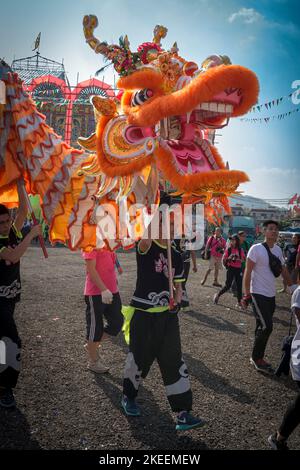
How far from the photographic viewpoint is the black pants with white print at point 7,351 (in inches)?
114

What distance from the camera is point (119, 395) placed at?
324 centimetres

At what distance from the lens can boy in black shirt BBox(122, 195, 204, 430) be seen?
2725 millimetres

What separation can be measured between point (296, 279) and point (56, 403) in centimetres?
525

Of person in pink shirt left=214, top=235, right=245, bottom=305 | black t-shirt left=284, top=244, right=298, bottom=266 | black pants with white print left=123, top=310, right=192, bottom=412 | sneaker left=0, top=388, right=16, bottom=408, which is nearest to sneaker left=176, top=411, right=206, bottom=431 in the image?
black pants with white print left=123, top=310, right=192, bottom=412

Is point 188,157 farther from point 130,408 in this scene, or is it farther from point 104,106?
point 130,408

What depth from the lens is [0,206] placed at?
2.94 metres

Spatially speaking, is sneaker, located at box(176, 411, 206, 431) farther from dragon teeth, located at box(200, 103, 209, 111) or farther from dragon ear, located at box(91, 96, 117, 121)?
dragon ear, located at box(91, 96, 117, 121)

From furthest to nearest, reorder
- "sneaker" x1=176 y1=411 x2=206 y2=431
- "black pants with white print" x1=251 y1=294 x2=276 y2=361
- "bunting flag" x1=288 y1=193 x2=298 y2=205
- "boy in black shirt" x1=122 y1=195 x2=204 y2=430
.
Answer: "bunting flag" x1=288 y1=193 x2=298 y2=205 → "black pants with white print" x1=251 y1=294 x2=276 y2=361 → "boy in black shirt" x1=122 y1=195 x2=204 y2=430 → "sneaker" x1=176 y1=411 x2=206 y2=431

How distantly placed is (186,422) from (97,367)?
4.40 feet

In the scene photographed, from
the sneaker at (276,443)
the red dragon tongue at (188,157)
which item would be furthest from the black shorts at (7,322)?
the sneaker at (276,443)

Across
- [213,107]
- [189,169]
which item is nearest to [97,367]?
[189,169]

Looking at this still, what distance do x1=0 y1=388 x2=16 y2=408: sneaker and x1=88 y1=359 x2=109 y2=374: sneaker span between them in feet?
3.06
